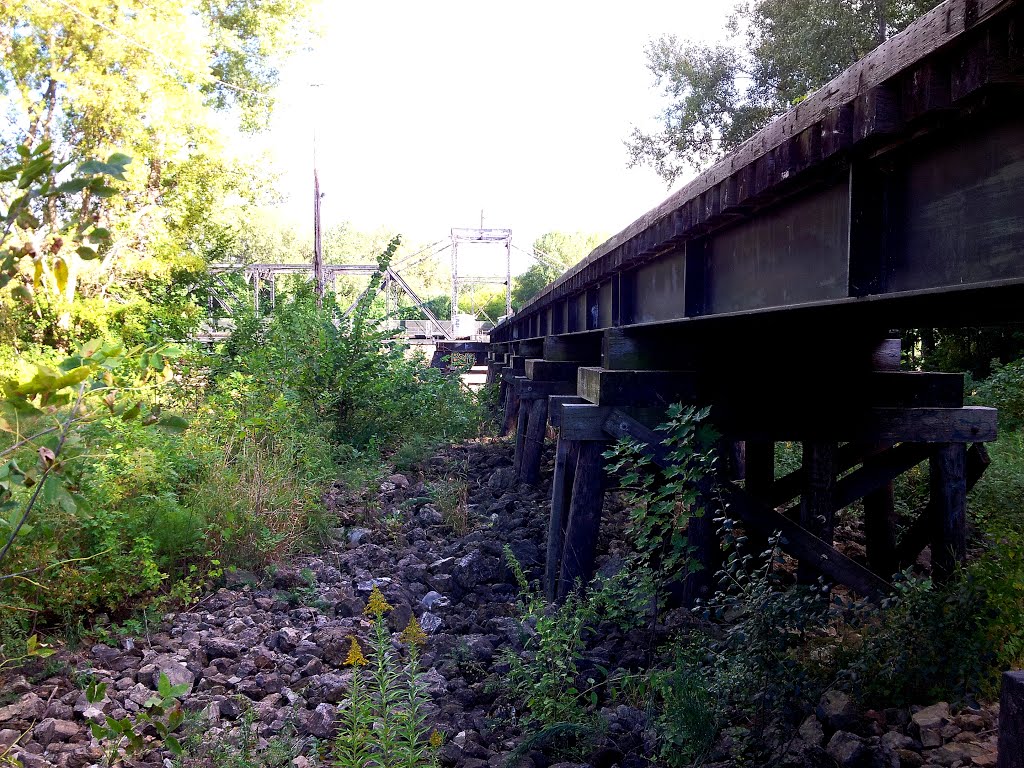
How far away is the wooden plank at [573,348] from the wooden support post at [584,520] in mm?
2987

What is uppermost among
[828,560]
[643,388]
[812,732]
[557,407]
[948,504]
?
[643,388]

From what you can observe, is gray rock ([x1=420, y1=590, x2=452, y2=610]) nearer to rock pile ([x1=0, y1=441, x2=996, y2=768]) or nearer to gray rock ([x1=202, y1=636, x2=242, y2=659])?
rock pile ([x1=0, y1=441, x2=996, y2=768])

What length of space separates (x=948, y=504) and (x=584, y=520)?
7.75 feet

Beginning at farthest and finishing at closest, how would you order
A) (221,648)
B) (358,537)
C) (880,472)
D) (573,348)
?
(573,348), (358,537), (880,472), (221,648)

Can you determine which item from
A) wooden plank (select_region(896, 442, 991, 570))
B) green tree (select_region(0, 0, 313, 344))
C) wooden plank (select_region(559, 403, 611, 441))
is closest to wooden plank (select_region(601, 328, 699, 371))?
wooden plank (select_region(559, 403, 611, 441))

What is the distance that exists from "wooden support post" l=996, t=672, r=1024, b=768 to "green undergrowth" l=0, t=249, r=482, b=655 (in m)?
1.99

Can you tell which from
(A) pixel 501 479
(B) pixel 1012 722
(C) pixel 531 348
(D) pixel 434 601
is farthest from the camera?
(C) pixel 531 348

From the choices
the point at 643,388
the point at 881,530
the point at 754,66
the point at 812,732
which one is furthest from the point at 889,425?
the point at 754,66

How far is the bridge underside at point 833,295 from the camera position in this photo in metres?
2.39

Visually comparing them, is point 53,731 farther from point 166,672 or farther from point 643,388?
point 643,388

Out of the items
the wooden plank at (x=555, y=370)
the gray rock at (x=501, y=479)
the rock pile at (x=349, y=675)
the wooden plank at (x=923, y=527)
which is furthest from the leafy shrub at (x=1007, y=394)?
the rock pile at (x=349, y=675)

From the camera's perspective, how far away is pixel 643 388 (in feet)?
17.5

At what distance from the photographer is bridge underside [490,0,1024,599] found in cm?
239

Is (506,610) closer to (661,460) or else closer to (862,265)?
(661,460)
